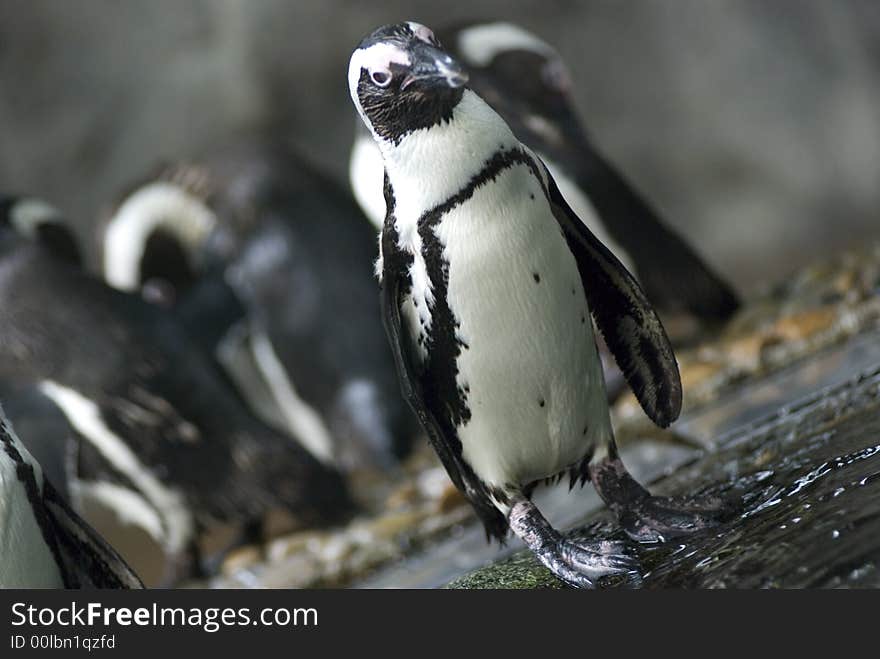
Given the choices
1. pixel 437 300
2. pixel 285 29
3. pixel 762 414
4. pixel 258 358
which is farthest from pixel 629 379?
pixel 285 29

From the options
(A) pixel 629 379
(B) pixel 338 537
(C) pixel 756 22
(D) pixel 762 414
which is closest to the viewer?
(A) pixel 629 379

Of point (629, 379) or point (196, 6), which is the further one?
point (196, 6)

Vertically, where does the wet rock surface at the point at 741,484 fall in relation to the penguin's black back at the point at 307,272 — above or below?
below

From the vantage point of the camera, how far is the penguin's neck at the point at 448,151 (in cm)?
127

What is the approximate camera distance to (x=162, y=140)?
475 cm

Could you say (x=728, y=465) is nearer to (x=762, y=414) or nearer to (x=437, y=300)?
(x=762, y=414)

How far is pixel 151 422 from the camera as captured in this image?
269 centimetres

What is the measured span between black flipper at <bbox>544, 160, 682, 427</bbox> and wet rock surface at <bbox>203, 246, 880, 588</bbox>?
138 millimetres

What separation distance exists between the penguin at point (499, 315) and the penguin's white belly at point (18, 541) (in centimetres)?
43

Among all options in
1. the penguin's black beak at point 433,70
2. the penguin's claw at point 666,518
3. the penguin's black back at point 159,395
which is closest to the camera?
the penguin's black beak at point 433,70

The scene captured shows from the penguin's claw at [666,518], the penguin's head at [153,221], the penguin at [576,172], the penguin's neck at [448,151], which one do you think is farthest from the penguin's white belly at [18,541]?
the penguin's head at [153,221]

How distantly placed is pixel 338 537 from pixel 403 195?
1.49 m

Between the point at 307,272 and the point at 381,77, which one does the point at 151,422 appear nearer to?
the point at 307,272

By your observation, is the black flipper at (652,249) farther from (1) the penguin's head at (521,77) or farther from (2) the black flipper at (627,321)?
(2) the black flipper at (627,321)
